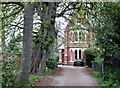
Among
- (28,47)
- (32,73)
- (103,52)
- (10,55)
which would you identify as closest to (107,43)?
(103,52)

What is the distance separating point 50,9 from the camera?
68.1 ft

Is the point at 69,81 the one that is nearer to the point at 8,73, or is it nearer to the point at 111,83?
the point at 111,83

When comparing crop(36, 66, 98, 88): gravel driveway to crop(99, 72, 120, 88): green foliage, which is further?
crop(36, 66, 98, 88): gravel driveway

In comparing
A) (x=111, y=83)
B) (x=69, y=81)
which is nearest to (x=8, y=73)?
(x=111, y=83)

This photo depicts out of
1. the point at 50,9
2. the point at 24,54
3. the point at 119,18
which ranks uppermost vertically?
the point at 50,9

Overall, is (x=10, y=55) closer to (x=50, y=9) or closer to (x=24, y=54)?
(x=24, y=54)

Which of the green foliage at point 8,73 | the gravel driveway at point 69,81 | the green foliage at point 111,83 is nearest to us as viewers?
the green foliage at point 8,73

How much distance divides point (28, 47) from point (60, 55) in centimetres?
4860

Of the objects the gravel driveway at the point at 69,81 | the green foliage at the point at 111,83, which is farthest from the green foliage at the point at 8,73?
the green foliage at the point at 111,83

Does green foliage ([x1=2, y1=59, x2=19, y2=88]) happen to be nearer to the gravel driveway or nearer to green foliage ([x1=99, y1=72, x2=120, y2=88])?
the gravel driveway

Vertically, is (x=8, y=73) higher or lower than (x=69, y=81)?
higher

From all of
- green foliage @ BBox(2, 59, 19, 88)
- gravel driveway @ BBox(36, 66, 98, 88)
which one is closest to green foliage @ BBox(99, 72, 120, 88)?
gravel driveway @ BBox(36, 66, 98, 88)

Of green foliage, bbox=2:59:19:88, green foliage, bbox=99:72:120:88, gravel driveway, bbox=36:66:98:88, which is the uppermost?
green foliage, bbox=2:59:19:88

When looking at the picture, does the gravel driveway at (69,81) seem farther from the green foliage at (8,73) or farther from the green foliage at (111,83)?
the green foliage at (8,73)
